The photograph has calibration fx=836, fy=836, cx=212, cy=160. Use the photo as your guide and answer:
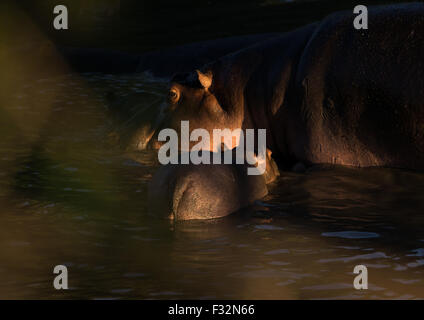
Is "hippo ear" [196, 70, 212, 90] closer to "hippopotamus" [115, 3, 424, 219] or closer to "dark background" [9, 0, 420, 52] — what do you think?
"hippopotamus" [115, 3, 424, 219]

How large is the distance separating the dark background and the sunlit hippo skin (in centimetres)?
750

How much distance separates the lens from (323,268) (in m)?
4.20

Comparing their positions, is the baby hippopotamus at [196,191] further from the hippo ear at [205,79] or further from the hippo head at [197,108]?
the hippo ear at [205,79]

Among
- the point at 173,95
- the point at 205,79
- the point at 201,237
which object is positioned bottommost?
the point at 201,237

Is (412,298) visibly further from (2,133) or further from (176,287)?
(2,133)

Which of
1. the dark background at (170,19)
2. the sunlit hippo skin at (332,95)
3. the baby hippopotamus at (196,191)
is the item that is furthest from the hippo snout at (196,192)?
the dark background at (170,19)

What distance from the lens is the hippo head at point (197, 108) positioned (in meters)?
6.69

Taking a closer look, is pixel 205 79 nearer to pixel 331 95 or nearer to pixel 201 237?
pixel 331 95

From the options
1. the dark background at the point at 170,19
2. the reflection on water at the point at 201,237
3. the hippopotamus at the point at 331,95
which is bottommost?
the reflection on water at the point at 201,237

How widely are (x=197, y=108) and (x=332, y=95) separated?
1103mm

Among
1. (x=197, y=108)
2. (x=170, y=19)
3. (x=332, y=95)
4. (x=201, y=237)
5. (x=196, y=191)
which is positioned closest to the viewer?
(x=201, y=237)

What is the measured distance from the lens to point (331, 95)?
248 inches

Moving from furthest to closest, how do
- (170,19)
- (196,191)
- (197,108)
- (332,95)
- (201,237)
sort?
1. (170,19)
2. (197,108)
3. (332,95)
4. (196,191)
5. (201,237)

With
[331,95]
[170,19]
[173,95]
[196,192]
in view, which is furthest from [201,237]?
[170,19]
